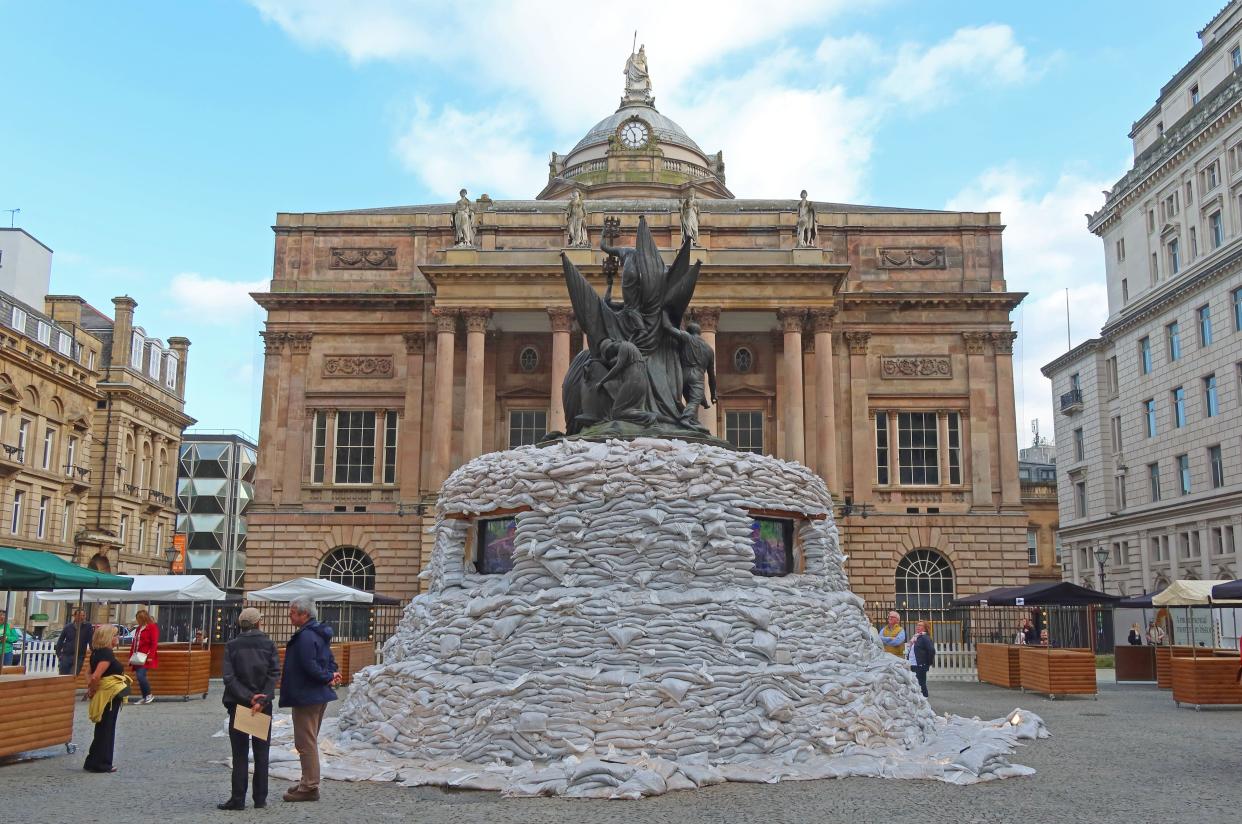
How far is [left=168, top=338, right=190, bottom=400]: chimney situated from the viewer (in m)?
67.9

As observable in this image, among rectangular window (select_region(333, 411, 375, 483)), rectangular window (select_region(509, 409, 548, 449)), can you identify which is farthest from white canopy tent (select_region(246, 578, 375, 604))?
rectangular window (select_region(509, 409, 548, 449))

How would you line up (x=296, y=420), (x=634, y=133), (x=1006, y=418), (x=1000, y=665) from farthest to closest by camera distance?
(x=634, y=133)
(x=296, y=420)
(x=1006, y=418)
(x=1000, y=665)

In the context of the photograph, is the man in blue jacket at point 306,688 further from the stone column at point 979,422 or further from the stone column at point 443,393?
the stone column at point 979,422

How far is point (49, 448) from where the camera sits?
51.0 m

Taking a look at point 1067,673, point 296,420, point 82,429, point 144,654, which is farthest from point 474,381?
point 1067,673

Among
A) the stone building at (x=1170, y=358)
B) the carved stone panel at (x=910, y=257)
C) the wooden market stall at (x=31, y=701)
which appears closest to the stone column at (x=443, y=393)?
the carved stone panel at (x=910, y=257)

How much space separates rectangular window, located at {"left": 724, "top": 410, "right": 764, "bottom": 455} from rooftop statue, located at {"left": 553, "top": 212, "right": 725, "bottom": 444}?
3003 cm

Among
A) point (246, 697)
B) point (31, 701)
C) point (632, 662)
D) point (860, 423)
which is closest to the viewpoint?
point (246, 697)

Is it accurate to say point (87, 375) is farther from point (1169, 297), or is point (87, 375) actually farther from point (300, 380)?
point (1169, 297)

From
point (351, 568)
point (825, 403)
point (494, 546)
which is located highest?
point (825, 403)

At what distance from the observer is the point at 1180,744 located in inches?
540

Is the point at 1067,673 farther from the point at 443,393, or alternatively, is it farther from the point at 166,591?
the point at 443,393

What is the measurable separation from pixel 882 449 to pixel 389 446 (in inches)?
771

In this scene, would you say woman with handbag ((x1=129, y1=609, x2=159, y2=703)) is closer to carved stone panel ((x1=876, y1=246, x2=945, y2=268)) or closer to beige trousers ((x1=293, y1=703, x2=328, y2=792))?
beige trousers ((x1=293, y1=703, x2=328, y2=792))
